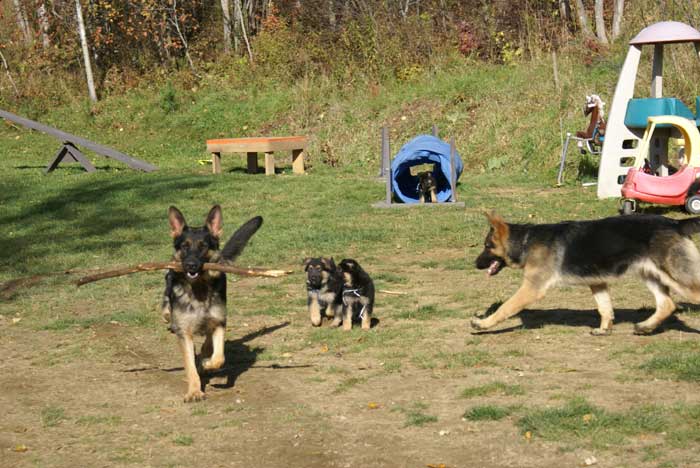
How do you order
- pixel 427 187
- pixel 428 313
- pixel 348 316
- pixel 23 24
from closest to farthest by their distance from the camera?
pixel 348 316 → pixel 428 313 → pixel 427 187 → pixel 23 24

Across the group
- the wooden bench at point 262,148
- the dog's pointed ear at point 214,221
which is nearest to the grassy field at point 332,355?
the dog's pointed ear at point 214,221

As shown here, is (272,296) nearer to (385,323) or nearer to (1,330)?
(385,323)

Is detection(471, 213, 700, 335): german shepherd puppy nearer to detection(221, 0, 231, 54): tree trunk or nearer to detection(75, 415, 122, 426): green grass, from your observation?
detection(75, 415, 122, 426): green grass

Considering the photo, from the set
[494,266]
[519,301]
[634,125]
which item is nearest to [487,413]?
[519,301]

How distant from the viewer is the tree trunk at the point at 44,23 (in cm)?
3148

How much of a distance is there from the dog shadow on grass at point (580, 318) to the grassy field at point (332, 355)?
1.6 inches

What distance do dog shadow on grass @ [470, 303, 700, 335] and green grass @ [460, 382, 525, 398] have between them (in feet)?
5.66

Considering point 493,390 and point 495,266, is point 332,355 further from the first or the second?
point 493,390

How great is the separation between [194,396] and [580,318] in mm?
3760

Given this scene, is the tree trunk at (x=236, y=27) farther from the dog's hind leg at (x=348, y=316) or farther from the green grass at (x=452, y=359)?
the green grass at (x=452, y=359)

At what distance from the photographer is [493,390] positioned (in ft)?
21.8

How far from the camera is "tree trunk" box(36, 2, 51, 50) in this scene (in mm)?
31484

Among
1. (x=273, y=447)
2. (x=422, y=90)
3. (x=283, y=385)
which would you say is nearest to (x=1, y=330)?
(x=283, y=385)

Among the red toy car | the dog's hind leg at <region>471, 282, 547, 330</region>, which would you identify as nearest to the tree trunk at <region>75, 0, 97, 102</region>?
the red toy car
